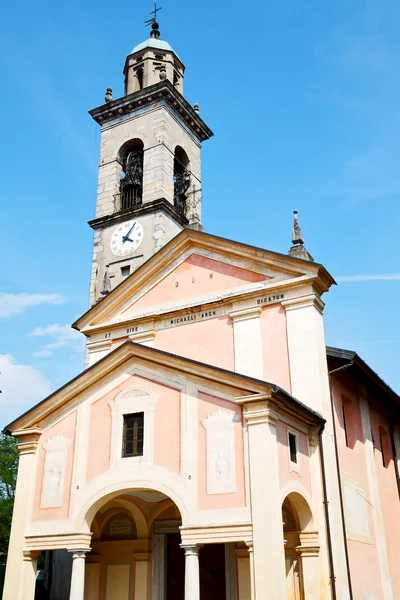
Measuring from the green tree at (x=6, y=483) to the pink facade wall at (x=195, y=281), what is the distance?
91.1 feet

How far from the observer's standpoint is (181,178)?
98.6ft

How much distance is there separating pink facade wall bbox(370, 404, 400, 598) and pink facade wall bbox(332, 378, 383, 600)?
4.54 ft

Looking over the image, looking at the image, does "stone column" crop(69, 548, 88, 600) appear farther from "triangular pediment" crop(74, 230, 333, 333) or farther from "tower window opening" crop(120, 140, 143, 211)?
"tower window opening" crop(120, 140, 143, 211)

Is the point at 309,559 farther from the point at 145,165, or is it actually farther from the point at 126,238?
the point at 145,165

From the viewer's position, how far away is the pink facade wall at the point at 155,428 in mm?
12445

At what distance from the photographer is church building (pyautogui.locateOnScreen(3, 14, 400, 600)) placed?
11.8 metres

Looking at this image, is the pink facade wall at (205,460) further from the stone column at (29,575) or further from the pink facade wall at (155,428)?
the stone column at (29,575)

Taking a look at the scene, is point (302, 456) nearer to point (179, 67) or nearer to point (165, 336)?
point (165, 336)

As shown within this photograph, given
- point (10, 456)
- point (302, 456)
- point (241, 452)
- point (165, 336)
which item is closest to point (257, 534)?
point (241, 452)

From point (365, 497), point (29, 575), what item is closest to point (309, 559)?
point (365, 497)

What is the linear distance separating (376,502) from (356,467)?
1561 mm

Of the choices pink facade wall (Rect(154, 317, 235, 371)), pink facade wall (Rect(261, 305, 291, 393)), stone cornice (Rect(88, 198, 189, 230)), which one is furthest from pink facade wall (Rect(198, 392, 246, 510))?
stone cornice (Rect(88, 198, 189, 230))

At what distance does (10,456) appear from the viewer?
43.7m

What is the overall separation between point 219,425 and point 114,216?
1682 cm
